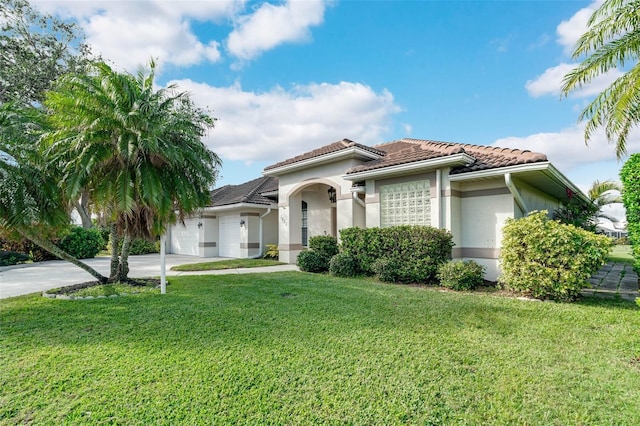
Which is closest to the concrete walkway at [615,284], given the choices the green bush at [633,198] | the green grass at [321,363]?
the green bush at [633,198]

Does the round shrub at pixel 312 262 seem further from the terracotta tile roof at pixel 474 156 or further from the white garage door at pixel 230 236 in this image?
the white garage door at pixel 230 236

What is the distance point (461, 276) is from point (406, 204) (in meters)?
3.56

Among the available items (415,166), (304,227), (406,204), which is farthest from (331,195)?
(415,166)

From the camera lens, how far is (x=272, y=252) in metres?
19.2

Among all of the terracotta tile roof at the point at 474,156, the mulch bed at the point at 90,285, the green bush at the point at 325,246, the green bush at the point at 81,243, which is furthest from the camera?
the green bush at the point at 81,243

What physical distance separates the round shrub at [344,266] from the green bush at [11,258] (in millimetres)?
17199

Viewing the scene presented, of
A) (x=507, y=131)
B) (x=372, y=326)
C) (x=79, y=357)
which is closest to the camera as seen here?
(x=79, y=357)

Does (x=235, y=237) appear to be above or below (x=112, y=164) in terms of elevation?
below

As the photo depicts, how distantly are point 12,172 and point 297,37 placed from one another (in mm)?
10375

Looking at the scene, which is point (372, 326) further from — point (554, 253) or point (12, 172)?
point (12, 172)

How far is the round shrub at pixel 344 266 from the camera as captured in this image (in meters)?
12.3

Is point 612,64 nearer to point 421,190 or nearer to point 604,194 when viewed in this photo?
point 421,190

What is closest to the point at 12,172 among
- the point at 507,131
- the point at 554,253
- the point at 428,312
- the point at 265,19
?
the point at 265,19

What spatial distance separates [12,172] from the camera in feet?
25.0
